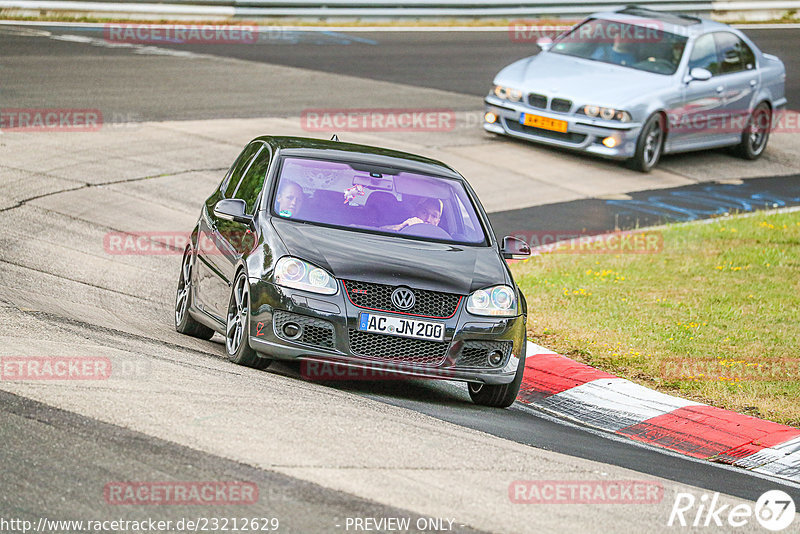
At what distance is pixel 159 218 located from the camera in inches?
531

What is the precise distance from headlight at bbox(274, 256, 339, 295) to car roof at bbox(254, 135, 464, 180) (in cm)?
144

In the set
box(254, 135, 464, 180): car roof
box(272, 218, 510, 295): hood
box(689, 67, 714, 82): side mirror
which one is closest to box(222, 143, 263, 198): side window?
box(254, 135, 464, 180): car roof

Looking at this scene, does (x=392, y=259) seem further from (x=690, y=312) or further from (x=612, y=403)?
(x=690, y=312)

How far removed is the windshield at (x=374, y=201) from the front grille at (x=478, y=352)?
3.10 feet

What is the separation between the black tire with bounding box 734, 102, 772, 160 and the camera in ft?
65.2

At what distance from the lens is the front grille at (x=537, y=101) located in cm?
1791

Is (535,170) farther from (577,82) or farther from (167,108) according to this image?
(167,108)

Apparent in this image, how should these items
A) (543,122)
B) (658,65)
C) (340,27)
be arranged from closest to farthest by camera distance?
(543,122) → (658,65) → (340,27)

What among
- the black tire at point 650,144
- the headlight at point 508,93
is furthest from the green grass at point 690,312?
the headlight at point 508,93

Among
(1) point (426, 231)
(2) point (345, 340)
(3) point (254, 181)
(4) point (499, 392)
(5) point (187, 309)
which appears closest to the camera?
(2) point (345, 340)

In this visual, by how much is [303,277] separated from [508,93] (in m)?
11.0

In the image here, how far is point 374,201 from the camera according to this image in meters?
8.80

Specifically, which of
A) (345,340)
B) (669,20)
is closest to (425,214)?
(345,340)

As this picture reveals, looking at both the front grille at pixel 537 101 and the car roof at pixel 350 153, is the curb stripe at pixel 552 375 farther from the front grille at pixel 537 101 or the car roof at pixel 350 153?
the front grille at pixel 537 101
